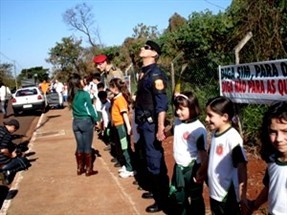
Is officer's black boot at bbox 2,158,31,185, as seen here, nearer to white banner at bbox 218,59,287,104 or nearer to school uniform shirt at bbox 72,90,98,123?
school uniform shirt at bbox 72,90,98,123

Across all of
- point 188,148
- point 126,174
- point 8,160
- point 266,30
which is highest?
point 266,30

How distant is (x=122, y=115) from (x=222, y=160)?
12.4 feet

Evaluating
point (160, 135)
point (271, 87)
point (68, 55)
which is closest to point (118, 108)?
point (160, 135)

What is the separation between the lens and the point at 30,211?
18.6 feet

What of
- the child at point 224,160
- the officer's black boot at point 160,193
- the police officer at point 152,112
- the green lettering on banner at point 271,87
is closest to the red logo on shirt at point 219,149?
the child at point 224,160

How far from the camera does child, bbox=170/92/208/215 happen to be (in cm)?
403

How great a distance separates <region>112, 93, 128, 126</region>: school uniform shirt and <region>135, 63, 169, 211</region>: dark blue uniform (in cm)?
165

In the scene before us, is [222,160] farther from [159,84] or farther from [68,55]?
[68,55]

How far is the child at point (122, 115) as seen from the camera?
6922mm

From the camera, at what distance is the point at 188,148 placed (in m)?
4.11

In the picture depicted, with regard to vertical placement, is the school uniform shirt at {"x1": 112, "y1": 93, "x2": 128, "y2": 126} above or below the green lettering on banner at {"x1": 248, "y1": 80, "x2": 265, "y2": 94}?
below

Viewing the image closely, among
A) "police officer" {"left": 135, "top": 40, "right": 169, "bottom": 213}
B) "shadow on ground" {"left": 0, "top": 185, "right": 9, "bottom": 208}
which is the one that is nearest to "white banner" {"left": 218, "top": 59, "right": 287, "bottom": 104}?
"police officer" {"left": 135, "top": 40, "right": 169, "bottom": 213}

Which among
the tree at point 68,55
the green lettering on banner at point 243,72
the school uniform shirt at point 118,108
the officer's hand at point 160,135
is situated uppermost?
the tree at point 68,55

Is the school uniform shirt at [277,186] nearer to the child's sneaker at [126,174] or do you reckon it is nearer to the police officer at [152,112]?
the police officer at [152,112]
